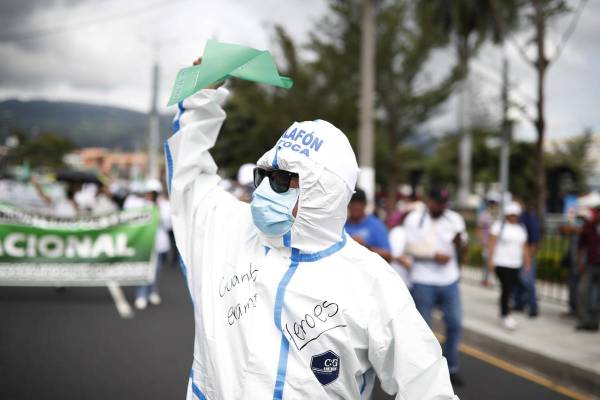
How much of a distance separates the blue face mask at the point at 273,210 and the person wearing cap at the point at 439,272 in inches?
148

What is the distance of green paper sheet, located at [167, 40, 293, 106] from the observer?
2.40 meters

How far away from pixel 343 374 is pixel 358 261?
41 centimetres

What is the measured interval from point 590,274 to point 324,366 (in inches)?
271

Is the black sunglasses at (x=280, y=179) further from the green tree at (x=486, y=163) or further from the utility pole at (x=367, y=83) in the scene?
the green tree at (x=486, y=163)

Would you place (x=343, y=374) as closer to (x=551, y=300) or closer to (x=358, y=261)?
(x=358, y=261)

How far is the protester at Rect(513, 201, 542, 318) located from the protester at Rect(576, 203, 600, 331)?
0.87m

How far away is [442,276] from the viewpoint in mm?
5852

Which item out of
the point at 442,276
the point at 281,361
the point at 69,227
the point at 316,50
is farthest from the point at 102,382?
the point at 316,50

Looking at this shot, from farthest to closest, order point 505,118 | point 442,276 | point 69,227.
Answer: point 505,118 < point 69,227 < point 442,276

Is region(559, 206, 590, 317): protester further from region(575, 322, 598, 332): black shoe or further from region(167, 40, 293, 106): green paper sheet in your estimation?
region(167, 40, 293, 106): green paper sheet

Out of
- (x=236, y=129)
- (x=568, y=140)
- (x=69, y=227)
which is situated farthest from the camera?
(x=568, y=140)

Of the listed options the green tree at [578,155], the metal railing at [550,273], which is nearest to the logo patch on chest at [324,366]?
the metal railing at [550,273]

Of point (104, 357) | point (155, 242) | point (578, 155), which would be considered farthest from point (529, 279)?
point (578, 155)

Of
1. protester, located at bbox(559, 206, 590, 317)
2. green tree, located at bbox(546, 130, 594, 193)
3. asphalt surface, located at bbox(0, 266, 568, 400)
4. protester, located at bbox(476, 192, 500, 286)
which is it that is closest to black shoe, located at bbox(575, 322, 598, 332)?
protester, located at bbox(559, 206, 590, 317)
